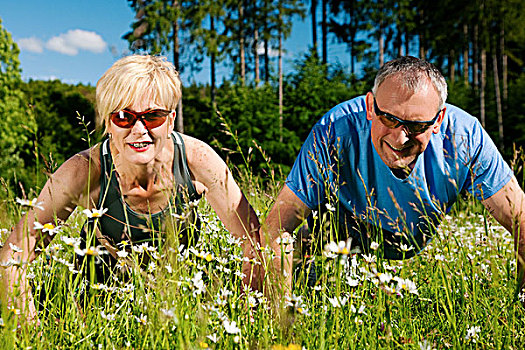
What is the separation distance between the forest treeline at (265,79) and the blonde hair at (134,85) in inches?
405

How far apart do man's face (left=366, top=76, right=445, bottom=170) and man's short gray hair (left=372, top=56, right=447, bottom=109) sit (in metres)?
0.03

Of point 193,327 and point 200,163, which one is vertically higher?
point 200,163

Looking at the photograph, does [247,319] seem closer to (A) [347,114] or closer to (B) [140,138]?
(B) [140,138]

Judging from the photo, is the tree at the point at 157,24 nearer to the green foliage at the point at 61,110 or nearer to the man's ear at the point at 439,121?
the green foliage at the point at 61,110

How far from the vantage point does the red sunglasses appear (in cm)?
237

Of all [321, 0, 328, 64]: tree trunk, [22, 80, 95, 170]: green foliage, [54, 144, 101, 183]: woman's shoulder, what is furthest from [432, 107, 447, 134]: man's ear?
[321, 0, 328, 64]: tree trunk

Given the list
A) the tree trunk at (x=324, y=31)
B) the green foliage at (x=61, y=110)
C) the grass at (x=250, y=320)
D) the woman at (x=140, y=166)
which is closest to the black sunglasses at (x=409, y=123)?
the grass at (x=250, y=320)

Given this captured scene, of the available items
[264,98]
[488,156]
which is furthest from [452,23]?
[488,156]

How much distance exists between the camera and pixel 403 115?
2355 millimetres

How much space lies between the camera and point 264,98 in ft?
55.5

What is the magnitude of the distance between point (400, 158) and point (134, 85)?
159cm

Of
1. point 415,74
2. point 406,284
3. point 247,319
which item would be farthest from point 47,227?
point 415,74

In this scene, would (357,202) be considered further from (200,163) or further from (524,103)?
(524,103)

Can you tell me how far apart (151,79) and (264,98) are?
14.7 metres
